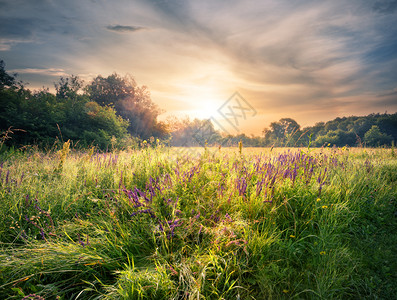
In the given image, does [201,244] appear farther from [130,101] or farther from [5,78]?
[130,101]

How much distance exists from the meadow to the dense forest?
1668 mm

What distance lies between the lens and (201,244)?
2.46 meters

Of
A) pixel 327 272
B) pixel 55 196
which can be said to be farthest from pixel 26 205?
pixel 327 272

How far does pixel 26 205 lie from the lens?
325 cm

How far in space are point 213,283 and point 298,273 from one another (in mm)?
1067

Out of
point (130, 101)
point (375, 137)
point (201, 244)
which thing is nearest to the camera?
point (201, 244)

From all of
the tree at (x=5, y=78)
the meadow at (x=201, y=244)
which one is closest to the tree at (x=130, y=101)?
the tree at (x=5, y=78)

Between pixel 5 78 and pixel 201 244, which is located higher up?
pixel 5 78

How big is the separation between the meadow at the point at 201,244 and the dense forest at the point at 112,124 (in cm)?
167

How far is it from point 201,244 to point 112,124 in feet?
66.3

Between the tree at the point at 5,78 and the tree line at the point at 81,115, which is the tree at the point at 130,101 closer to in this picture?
the tree line at the point at 81,115

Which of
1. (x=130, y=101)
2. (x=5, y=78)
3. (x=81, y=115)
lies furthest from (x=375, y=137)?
(x=5, y=78)

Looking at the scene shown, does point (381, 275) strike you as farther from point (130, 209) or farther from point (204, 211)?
point (130, 209)

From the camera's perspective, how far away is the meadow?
2051 mm
